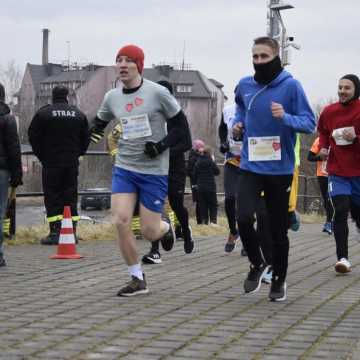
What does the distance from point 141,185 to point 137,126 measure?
47cm

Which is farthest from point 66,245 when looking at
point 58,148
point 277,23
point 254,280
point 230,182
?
point 277,23

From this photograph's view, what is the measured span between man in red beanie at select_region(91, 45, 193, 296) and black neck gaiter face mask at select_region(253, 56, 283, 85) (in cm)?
76

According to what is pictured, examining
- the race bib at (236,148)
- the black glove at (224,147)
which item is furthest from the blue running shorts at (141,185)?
the race bib at (236,148)

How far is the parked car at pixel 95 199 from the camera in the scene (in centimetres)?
1739

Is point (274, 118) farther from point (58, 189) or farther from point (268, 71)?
point (58, 189)

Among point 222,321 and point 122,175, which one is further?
point 122,175

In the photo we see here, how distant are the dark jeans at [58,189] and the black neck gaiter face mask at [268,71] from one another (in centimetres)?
573

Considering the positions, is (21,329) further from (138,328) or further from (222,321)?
(222,321)

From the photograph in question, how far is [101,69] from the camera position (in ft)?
380

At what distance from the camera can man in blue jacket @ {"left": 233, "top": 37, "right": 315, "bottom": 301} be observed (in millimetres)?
7879

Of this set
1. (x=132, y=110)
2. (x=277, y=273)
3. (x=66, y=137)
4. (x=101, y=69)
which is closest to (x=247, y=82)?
(x=132, y=110)

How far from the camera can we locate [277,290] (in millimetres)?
7988

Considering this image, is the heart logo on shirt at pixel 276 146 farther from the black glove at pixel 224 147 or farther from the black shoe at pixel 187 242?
the black shoe at pixel 187 242

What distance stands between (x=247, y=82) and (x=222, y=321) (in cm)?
208
